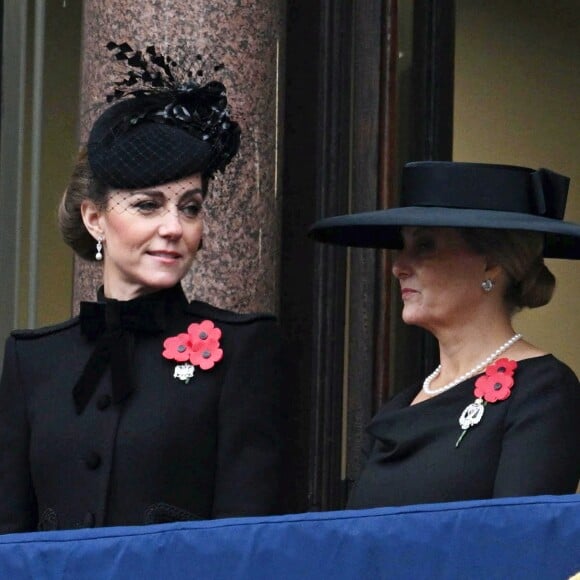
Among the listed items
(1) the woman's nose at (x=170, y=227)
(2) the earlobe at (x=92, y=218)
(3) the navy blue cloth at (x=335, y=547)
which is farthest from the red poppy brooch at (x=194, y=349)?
(3) the navy blue cloth at (x=335, y=547)

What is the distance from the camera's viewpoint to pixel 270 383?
4004mm

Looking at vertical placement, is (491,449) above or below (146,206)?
below

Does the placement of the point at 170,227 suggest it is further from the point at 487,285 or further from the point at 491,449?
the point at 491,449

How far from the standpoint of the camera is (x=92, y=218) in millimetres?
4254

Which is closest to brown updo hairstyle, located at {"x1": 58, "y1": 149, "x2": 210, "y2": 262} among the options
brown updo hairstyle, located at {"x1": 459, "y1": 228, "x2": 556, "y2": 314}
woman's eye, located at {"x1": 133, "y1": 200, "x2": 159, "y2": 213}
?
woman's eye, located at {"x1": 133, "y1": 200, "x2": 159, "y2": 213}

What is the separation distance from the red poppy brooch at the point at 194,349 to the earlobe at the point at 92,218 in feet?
1.07

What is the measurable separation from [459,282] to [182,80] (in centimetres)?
99

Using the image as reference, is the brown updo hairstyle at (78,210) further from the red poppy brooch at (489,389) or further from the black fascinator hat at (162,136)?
the red poppy brooch at (489,389)

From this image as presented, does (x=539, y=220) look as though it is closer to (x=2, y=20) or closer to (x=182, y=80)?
(x=182, y=80)

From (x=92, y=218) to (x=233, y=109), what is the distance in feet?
4.25

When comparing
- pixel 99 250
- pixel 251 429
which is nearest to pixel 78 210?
pixel 99 250

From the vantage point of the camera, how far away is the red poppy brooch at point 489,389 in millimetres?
3930

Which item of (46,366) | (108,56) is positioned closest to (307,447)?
(108,56)

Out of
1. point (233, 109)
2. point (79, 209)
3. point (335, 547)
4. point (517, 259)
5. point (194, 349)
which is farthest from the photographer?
point (233, 109)
